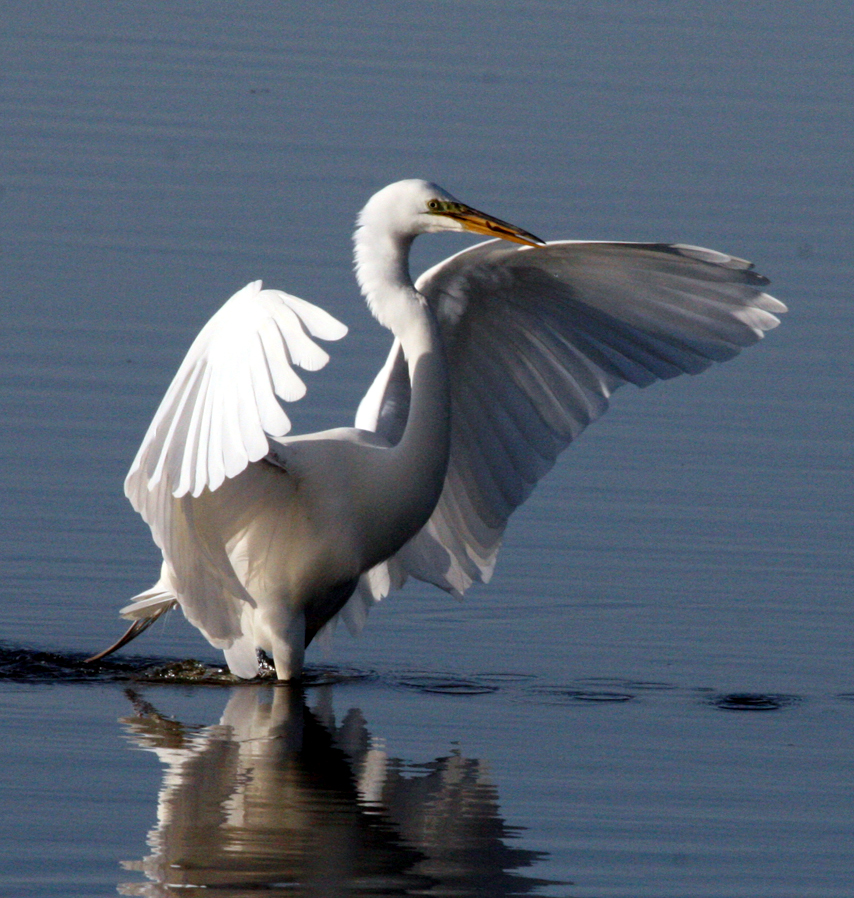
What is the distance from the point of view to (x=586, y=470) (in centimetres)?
984

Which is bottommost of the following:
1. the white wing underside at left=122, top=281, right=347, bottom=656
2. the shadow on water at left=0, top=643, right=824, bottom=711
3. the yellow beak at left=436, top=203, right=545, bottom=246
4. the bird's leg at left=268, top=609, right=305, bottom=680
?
the shadow on water at left=0, top=643, right=824, bottom=711

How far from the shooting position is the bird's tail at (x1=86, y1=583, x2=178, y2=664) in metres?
7.40

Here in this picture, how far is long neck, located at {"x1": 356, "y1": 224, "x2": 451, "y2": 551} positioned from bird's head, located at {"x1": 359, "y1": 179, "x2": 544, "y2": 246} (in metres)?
0.05

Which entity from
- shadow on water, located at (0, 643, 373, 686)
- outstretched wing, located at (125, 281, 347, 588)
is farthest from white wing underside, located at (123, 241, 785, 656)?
outstretched wing, located at (125, 281, 347, 588)

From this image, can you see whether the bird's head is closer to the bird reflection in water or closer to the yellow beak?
the yellow beak

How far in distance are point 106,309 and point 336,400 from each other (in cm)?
177

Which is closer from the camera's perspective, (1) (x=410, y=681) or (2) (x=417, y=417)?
(2) (x=417, y=417)

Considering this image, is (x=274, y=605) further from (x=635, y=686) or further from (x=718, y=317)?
(x=718, y=317)

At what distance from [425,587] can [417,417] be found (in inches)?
66.6

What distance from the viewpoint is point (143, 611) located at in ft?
24.6

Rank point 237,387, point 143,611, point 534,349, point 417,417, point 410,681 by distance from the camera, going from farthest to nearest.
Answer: point 534,349, point 143,611, point 410,681, point 417,417, point 237,387

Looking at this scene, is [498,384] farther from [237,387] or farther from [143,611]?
[237,387]

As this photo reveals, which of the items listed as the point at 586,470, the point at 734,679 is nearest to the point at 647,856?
the point at 734,679

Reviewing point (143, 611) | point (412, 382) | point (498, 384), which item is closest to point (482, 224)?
point (412, 382)
